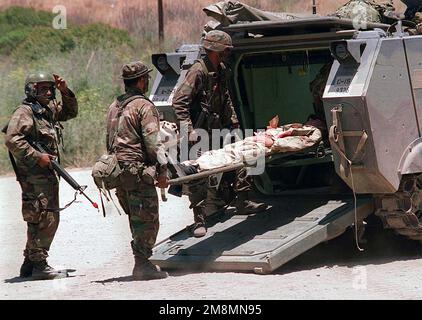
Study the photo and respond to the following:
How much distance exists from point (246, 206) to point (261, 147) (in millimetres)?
954

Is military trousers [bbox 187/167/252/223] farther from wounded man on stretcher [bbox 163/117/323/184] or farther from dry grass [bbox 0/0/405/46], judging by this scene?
dry grass [bbox 0/0/405/46]

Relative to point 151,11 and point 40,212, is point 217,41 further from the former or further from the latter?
point 151,11

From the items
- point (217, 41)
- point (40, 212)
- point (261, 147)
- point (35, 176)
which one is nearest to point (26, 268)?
point (40, 212)

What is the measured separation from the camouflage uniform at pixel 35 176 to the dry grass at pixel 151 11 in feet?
50.8

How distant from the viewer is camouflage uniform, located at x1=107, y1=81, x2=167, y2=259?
8922mm

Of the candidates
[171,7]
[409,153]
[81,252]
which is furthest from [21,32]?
[409,153]

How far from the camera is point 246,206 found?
10.2m

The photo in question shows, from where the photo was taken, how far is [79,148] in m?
18.7

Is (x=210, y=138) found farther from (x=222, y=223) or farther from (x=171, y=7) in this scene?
(x=171, y=7)

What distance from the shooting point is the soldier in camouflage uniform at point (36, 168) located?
9.32 m

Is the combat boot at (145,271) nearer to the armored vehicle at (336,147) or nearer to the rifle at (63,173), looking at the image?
the armored vehicle at (336,147)

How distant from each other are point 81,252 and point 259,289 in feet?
10.3

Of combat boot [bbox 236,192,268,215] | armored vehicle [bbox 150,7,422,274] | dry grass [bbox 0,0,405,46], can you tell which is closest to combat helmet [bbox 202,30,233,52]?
armored vehicle [bbox 150,7,422,274]

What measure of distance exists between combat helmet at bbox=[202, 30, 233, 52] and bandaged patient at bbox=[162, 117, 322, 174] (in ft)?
2.80
